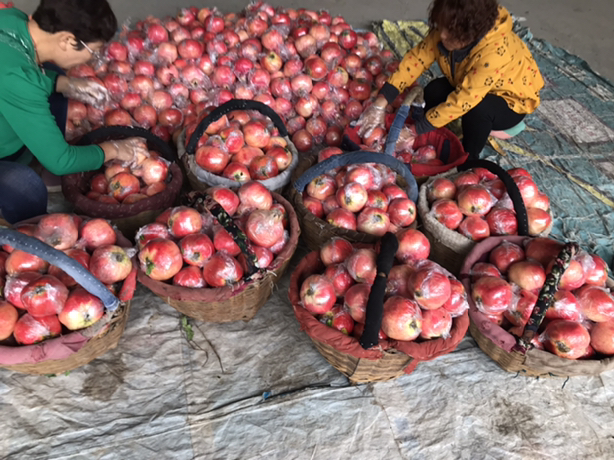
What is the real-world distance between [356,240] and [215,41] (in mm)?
1997

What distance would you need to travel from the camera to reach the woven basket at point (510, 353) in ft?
4.58

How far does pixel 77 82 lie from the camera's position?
2174mm

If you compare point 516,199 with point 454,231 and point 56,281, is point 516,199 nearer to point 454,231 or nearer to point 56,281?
point 454,231

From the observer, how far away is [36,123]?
153 centimetres

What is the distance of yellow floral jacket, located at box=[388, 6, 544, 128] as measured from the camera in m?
2.11

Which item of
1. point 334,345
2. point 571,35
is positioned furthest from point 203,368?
point 571,35

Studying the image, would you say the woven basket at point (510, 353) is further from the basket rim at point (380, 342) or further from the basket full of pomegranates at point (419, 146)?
the basket full of pomegranates at point (419, 146)

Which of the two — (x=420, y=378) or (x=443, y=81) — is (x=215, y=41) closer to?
(x=443, y=81)

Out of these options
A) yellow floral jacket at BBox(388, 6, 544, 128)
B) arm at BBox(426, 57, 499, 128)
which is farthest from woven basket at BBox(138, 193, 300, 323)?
yellow floral jacket at BBox(388, 6, 544, 128)

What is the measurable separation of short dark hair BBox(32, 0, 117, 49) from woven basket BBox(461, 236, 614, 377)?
175 cm

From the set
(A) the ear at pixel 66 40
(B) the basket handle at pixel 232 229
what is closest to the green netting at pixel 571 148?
(B) the basket handle at pixel 232 229

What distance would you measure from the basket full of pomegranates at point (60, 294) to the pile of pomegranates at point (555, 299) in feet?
4.44

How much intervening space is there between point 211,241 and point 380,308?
30.0 inches

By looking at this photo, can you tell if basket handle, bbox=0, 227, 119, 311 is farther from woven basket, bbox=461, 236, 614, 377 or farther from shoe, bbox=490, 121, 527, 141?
shoe, bbox=490, 121, 527, 141
